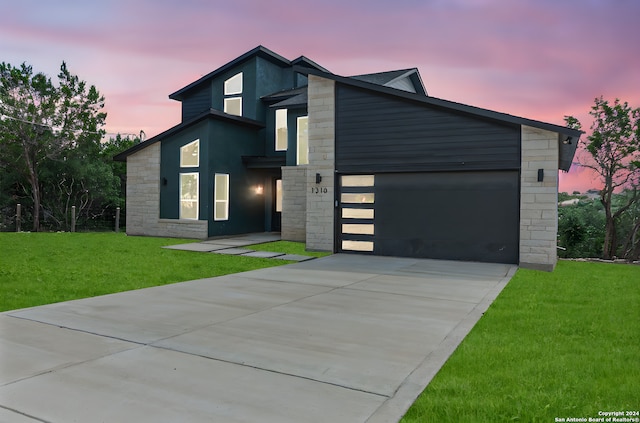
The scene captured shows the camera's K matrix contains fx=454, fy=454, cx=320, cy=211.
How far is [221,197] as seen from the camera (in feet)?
61.0

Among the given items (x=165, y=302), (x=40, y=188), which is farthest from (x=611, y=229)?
(x=40, y=188)

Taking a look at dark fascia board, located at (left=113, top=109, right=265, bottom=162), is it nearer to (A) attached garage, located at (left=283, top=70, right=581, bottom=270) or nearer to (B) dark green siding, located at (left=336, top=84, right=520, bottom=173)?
(A) attached garage, located at (left=283, top=70, right=581, bottom=270)

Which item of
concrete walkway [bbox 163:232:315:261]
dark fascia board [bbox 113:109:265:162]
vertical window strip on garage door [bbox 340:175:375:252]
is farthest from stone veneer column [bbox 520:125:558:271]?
dark fascia board [bbox 113:109:265:162]

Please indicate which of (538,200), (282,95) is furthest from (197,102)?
(538,200)

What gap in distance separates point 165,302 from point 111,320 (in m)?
1.20

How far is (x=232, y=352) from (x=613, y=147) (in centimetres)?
2461

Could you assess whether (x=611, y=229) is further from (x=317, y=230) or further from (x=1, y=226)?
(x=1, y=226)

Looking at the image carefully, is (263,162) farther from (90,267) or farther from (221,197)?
(90,267)

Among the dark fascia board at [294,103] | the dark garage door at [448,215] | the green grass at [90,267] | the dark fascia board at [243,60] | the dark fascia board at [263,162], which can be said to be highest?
the dark fascia board at [243,60]

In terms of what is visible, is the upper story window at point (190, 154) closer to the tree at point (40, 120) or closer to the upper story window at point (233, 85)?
the upper story window at point (233, 85)

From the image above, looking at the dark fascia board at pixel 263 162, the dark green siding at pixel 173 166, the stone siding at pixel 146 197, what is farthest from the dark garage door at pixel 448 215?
the stone siding at pixel 146 197

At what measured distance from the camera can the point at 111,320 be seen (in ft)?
18.6

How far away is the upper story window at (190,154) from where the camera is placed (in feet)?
59.8

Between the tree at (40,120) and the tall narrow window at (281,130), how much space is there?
1502cm
